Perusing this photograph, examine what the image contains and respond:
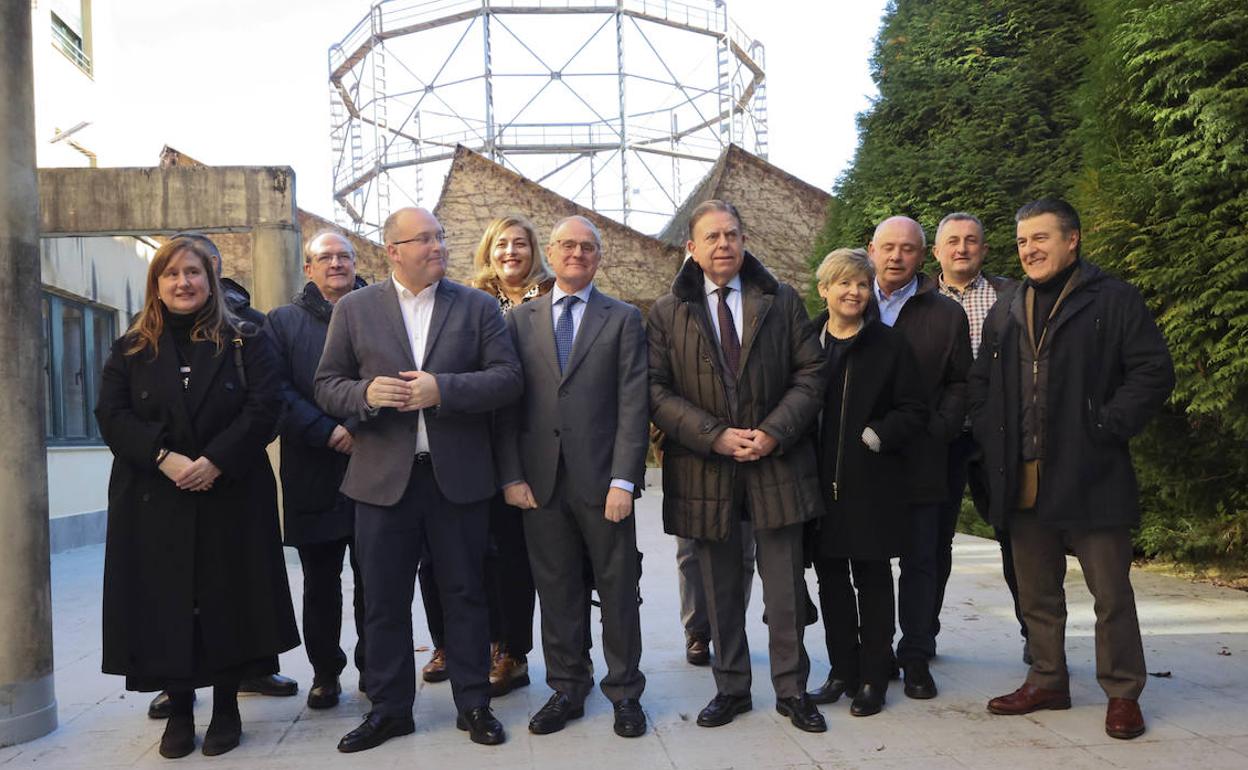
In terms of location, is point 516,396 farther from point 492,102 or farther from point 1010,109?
point 492,102

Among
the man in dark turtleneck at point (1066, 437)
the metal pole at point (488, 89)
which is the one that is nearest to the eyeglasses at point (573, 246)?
the man in dark turtleneck at point (1066, 437)

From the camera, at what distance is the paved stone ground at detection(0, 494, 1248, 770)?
160 inches

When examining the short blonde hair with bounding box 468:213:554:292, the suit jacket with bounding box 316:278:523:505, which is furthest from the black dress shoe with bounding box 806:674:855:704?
the short blonde hair with bounding box 468:213:554:292

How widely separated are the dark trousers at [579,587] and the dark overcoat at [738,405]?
0.87 feet

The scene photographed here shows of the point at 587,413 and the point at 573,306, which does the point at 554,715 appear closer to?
the point at 587,413

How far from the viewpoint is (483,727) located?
14.4 feet

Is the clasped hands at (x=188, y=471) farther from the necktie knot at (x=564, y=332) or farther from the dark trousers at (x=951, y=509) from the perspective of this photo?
the dark trousers at (x=951, y=509)

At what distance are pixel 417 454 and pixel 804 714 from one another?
180 centimetres

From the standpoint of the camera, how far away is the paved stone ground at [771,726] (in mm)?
4059

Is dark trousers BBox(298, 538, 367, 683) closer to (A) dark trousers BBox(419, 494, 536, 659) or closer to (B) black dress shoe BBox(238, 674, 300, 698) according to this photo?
(B) black dress shoe BBox(238, 674, 300, 698)

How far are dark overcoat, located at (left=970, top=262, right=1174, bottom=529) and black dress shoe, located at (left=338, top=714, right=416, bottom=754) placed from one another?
2.61 metres

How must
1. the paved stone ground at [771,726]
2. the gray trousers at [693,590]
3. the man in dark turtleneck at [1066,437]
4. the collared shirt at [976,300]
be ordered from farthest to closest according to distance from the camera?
the gray trousers at [693,590] → the collared shirt at [976,300] → the man in dark turtleneck at [1066,437] → the paved stone ground at [771,726]

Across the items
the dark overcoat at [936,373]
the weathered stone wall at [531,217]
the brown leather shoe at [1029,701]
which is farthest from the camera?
the weathered stone wall at [531,217]

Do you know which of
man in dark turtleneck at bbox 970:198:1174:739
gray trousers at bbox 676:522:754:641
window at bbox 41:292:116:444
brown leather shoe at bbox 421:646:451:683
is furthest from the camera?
window at bbox 41:292:116:444
